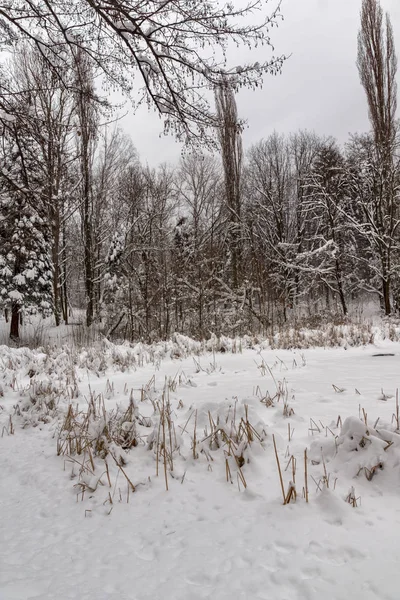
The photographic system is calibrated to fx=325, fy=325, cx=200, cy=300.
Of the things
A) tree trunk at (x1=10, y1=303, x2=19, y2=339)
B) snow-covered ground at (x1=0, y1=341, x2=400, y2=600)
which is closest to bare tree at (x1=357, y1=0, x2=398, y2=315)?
snow-covered ground at (x1=0, y1=341, x2=400, y2=600)

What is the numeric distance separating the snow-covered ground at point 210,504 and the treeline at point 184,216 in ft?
13.0

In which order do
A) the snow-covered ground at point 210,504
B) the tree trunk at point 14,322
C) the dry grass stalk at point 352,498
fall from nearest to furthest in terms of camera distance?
the snow-covered ground at point 210,504 < the dry grass stalk at point 352,498 < the tree trunk at point 14,322

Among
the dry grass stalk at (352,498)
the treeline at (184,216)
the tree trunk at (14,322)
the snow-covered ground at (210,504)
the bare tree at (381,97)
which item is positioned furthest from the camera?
the tree trunk at (14,322)

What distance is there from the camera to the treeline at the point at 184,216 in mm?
5680

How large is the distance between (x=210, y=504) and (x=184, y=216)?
23.6 m

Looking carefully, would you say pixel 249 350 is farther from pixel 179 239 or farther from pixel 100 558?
pixel 179 239

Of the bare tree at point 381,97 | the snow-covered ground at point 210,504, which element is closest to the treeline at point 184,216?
the bare tree at point 381,97

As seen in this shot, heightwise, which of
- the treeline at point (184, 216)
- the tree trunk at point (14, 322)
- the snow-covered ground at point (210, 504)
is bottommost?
the snow-covered ground at point (210, 504)

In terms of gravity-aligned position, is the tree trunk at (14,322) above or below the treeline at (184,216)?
below

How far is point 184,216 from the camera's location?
24.0m

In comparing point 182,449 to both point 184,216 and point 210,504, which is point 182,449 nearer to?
point 210,504

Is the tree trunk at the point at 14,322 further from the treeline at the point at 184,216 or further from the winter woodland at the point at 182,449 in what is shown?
the winter woodland at the point at 182,449

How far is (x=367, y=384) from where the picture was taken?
2.89 metres

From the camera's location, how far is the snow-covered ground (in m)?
1.05
